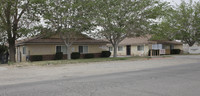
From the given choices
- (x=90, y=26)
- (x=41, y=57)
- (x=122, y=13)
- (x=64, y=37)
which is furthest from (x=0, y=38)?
(x=122, y=13)

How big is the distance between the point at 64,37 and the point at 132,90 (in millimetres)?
18915

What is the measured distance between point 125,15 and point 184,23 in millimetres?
17859

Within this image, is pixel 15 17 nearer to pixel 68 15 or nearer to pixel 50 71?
pixel 68 15

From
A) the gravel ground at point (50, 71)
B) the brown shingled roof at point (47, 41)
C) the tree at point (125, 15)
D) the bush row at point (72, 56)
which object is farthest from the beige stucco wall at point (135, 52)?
the gravel ground at point (50, 71)

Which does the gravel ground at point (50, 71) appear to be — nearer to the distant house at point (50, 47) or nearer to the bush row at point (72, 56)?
the bush row at point (72, 56)

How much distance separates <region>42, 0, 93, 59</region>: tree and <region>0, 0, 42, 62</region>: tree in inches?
68.2

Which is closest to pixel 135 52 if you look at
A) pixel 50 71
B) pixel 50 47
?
pixel 50 47

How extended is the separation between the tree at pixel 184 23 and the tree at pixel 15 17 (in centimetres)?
2319

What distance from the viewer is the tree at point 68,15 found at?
69.5ft

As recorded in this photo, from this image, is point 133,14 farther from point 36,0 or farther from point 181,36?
point 181,36

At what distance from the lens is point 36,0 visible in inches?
776

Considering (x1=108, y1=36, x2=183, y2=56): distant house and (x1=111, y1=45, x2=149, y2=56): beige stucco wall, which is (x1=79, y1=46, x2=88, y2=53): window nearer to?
(x1=108, y1=36, x2=183, y2=56): distant house

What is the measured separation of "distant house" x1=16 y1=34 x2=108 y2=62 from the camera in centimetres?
2588

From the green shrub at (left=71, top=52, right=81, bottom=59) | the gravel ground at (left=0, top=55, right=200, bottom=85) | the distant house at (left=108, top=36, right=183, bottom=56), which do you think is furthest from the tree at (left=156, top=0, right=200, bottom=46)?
the gravel ground at (left=0, top=55, right=200, bottom=85)
